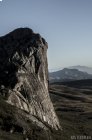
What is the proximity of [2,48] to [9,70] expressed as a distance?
793 centimetres

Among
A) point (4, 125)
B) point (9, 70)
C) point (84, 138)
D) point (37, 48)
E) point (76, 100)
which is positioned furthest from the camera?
point (76, 100)

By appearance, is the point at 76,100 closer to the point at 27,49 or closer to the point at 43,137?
the point at 27,49

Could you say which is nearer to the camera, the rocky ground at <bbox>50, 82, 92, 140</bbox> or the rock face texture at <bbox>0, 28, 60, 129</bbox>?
the rock face texture at <bbox>0, 28, 60, 129</bbox>

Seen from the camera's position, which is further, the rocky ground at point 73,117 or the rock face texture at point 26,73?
the rocky ground at point 73,117

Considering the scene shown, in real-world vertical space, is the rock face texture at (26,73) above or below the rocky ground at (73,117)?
above

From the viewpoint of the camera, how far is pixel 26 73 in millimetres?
65938

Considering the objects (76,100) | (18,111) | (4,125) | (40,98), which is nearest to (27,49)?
(40,98)

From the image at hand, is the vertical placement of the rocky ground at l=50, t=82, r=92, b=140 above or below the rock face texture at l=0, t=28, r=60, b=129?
below

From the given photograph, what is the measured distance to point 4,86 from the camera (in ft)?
202

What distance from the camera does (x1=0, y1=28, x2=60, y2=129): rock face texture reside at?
61403mm

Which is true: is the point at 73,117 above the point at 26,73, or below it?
below

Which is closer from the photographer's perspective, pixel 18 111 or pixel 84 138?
pixel 18 111

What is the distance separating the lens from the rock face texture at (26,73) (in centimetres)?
6140

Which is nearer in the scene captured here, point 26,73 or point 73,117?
point 26,73
